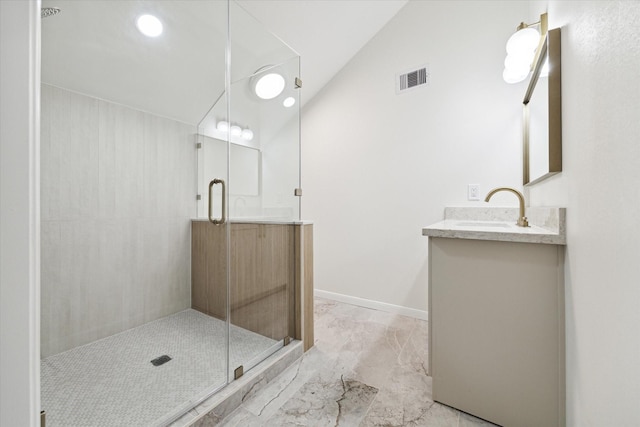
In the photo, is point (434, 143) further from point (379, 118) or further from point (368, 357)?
point (368, 357)

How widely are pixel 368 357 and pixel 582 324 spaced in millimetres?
1181

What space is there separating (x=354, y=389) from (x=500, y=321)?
31.9 inches

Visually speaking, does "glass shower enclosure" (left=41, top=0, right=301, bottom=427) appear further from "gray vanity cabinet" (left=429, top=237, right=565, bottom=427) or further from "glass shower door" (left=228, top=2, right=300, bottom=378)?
"gray vanity cabinet" (left=429, top=237, right=565, bottom=427)

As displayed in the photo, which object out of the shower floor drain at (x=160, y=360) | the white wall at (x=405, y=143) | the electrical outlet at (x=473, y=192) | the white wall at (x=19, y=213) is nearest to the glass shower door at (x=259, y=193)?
the shower floor drain at (x=160, y=360)

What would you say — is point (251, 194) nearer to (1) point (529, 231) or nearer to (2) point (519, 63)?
(1) point (529, 231)

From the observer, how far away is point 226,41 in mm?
1626

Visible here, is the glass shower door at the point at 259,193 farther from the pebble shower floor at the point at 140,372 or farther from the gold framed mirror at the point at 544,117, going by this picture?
the gold framed mirror at the point at 544,117

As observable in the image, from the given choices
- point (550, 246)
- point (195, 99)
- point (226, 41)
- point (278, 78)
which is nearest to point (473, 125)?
point (550, 246)

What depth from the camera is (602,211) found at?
2.33 feet

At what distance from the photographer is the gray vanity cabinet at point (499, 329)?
1.07 meters

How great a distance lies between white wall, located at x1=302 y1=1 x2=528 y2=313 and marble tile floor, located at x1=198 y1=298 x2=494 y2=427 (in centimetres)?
63

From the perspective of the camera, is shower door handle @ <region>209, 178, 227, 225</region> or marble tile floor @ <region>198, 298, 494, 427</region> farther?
shower door handle @ <region>209, 178, 227, 225</region>

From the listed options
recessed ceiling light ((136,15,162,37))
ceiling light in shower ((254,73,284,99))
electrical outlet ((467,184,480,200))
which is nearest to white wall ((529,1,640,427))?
electrical outlet ((467,184,480,200))

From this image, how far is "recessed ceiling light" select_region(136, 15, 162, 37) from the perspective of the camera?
5.43 feet
